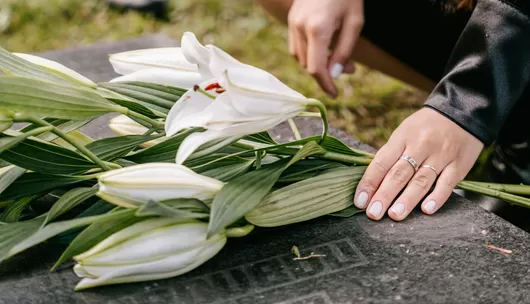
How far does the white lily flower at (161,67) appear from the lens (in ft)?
2.96

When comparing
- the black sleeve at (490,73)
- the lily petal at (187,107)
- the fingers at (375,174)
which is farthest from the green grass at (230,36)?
the lily petal at (187,107)

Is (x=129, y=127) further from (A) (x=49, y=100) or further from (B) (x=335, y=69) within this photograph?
(B) (x=335, y=69)

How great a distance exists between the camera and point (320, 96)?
2021 millimetres

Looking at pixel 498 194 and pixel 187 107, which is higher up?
pixel 187 107

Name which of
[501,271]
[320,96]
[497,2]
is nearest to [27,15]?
[320,96]

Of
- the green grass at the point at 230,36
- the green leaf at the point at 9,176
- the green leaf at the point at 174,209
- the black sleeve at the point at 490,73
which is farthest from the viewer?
the green grass at the point at 230,36

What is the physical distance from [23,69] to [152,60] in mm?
153

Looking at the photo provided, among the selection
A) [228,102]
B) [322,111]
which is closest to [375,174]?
[322,111]

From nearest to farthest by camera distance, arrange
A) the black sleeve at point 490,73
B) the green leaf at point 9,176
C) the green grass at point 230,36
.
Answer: the green leaf at point 9,176 < the black sleeve at point 490,73 < the green grass at point 230,36

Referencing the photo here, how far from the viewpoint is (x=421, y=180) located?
962mm

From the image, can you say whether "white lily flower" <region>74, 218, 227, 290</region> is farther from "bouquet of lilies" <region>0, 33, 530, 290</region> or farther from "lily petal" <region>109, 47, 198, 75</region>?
"lily petal" <region>109, 47, 198, 75</region>

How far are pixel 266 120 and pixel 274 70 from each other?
4.84 feet

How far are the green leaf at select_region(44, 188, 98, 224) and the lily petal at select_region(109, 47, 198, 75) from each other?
179 mm

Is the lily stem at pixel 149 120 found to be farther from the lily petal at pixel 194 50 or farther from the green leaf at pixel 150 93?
the lily petal at pixel 194 50
